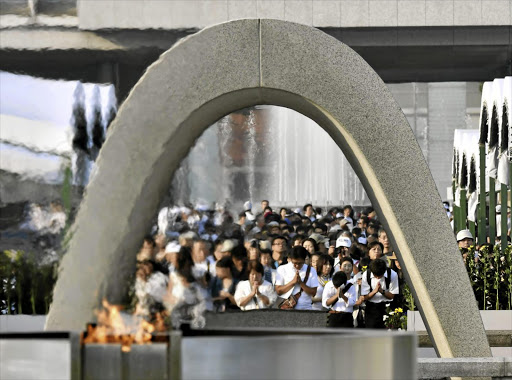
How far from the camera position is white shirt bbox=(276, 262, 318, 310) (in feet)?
47.9

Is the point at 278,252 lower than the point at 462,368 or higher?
higher

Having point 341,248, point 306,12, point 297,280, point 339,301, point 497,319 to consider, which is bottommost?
point 497,319

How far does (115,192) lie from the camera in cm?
1037

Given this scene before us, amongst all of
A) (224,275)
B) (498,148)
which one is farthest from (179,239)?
(498,148)

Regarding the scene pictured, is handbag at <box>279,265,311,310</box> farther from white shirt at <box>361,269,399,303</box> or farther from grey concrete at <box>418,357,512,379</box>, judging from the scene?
grey concrete at <box>418,357,512,379</box>

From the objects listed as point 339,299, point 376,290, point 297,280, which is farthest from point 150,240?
point 376,290

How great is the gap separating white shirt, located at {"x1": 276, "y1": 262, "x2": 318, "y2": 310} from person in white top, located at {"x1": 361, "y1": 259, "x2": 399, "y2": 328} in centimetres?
63

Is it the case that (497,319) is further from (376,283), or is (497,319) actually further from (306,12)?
(306,12)

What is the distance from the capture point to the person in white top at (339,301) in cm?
1454

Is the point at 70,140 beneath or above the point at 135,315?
above

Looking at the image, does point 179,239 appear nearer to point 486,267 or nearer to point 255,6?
point 486,267

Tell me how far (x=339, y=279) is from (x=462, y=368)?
3.53 metres

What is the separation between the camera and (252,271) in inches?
537

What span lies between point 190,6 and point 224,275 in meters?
20.4
